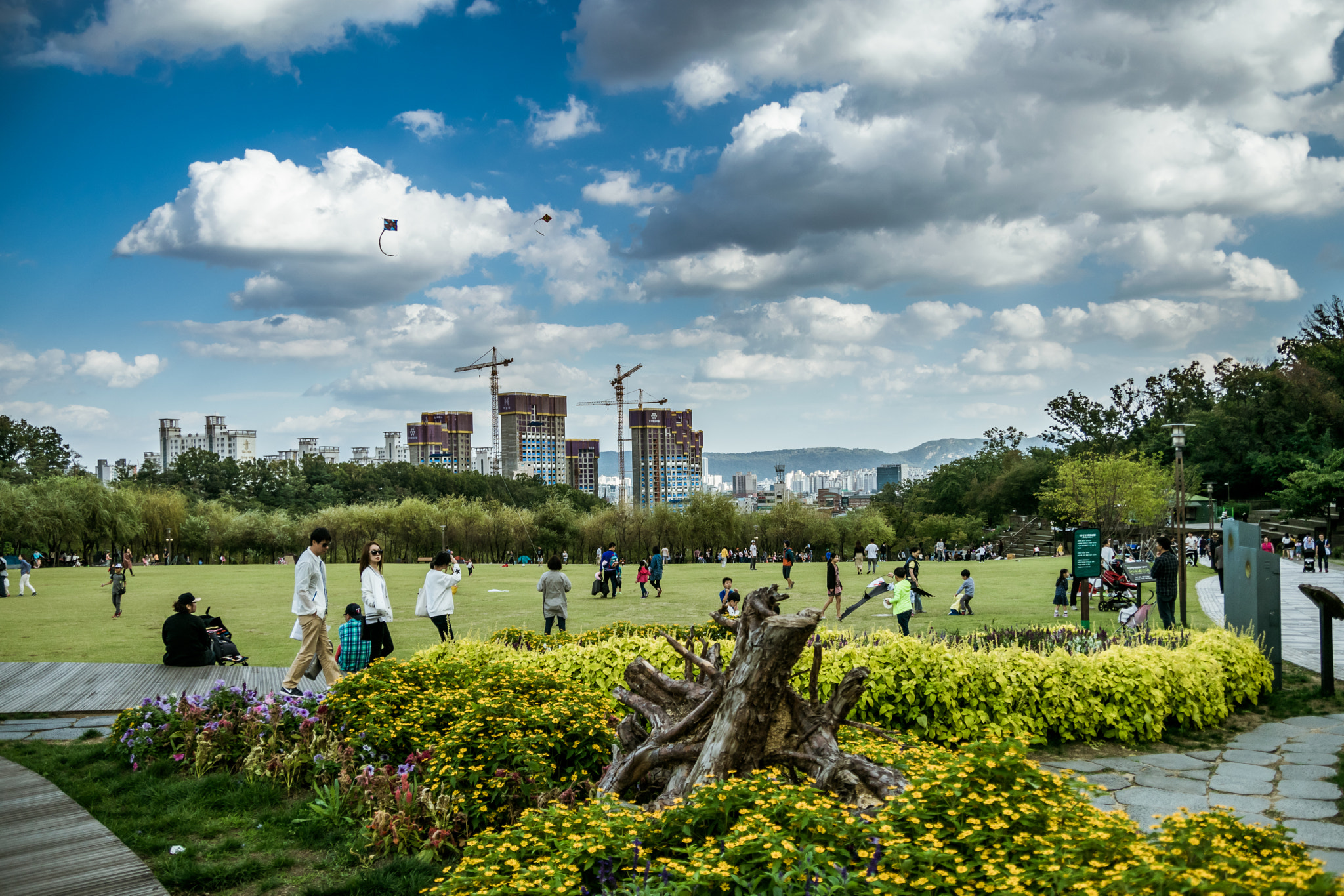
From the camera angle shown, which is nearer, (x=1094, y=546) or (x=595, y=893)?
(x=595, y=893)

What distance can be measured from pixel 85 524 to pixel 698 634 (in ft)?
149

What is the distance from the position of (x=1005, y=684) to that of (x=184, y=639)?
9.14 meters

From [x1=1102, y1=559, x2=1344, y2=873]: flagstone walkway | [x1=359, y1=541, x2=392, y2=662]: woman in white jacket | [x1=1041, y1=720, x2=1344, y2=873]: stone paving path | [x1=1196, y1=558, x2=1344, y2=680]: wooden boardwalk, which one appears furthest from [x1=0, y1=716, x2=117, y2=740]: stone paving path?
[x1=1196, y1=558, x2=1344, y2=680]: wooden boardwalk

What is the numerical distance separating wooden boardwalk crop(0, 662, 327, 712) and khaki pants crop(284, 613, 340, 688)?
19cm

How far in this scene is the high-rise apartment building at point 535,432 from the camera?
512 feet

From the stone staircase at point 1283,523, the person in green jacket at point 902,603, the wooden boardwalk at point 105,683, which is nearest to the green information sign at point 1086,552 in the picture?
the person in green jacket at point 902,603

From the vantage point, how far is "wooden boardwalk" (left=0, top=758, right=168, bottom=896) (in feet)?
12.3

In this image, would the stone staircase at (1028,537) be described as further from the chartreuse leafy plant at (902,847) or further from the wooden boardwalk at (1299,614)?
the chartreuse leafy plant at (902,847)

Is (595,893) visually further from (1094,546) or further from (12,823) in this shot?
(1094,546)

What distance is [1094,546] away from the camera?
1453 cm

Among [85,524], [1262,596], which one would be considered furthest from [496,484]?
[1262,596]

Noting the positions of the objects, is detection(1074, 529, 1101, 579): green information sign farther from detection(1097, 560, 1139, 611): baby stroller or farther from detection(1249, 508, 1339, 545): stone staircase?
detection(1249, 508, 1339, 545): stone staircase

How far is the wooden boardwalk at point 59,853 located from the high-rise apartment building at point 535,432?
144625 millimetres

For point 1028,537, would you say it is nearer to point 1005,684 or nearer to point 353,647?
point 1005,684
